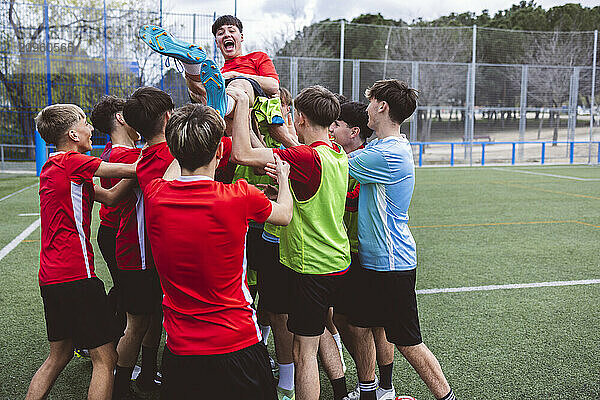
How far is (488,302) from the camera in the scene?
18.3 feet

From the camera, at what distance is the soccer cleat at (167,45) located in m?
2.54

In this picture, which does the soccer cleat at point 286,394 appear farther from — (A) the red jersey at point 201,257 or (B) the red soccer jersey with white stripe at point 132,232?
(A) the red jersey at point 201,257

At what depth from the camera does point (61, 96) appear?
55.0ft

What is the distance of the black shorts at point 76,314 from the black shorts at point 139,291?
0.45m

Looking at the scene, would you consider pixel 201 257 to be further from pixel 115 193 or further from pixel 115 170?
pixel 115 193

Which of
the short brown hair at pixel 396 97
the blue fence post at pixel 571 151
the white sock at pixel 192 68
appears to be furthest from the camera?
the blue fence post at pixel 571 151

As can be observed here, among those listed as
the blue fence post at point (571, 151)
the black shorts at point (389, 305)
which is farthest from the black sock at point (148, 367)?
the blue fence post at point (571, 151)

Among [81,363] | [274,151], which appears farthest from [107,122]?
[81,363]

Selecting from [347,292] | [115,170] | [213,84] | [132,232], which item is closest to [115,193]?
[115,170]

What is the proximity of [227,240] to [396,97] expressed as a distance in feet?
5.08

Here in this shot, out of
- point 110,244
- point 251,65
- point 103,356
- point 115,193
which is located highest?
point 251,65

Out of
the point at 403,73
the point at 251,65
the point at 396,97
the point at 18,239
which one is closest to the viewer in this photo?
the point at 396,97

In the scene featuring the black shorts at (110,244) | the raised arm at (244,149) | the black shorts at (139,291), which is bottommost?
the black shorts at (139,291)

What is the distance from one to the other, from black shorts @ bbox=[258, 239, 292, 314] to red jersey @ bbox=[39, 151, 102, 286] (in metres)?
1.13
